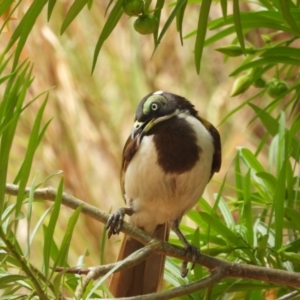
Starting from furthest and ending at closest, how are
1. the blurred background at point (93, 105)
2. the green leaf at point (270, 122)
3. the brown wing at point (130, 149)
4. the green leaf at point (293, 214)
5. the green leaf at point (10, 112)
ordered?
the blurred background at point (93, 105) < the brown wing at point (130, 149) < the green leaf at point (270, 122) < the green leaf at point (293, 214) < the green leaf at point (10, 112)

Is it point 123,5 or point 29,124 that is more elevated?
point 123,5

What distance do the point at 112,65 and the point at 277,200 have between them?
153cm

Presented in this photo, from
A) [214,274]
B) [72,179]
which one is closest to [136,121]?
[214,274]

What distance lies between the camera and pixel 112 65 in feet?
7.95

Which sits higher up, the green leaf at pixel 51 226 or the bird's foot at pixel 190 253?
the green leaf at pixel 51 226

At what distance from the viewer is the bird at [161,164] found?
3.91 ft

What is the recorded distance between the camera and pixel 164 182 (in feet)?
3.97

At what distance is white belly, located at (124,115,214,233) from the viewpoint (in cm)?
120

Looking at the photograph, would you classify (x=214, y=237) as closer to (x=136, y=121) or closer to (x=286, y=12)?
(x=136, y=121)

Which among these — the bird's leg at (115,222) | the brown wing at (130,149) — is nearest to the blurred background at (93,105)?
the brown wing at (130,149)

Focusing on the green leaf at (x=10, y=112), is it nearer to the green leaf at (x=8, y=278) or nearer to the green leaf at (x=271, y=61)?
the green leaf at (x=8, y=278)

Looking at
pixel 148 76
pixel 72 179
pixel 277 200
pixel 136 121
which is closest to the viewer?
pixel 277 200

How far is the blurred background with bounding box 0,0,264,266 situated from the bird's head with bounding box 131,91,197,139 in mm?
1047

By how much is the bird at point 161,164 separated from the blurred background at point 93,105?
103cm
